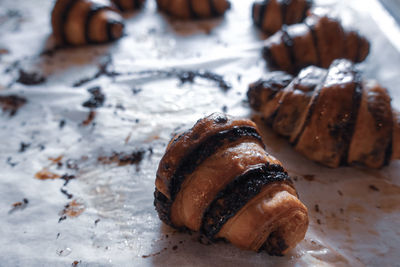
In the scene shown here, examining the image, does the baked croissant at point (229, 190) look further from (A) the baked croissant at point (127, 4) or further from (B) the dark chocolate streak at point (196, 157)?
(A) the baked croissant at point (127, 4)

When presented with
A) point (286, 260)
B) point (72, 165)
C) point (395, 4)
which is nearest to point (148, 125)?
point (72, 165)

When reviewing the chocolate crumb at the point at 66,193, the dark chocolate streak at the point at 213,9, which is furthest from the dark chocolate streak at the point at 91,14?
the chocolate crumb at the point at 66,193

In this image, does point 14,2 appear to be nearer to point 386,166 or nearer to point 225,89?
point 225,89

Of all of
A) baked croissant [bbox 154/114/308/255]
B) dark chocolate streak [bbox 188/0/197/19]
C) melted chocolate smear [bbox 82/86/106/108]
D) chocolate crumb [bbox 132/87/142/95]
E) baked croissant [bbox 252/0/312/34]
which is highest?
baked croissant [bbox 252/0/312/34]

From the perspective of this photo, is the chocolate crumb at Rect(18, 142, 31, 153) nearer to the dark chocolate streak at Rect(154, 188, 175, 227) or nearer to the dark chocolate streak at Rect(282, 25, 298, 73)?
the dark chocolate streak at Rect(154, 188, 175, 227)

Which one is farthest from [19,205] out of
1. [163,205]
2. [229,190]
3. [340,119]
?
[340,119]

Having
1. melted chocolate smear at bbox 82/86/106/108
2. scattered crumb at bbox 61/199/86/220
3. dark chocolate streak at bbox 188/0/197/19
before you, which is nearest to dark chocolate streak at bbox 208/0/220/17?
dark chocolate streak at bbox 188/0/197/19
